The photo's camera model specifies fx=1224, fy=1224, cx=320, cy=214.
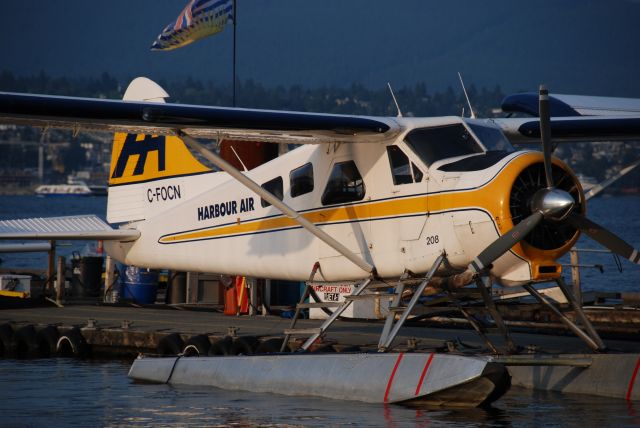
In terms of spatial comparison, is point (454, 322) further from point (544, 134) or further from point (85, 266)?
point (85, 266)

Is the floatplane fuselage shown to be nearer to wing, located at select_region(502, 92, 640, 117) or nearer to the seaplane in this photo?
the seaplane

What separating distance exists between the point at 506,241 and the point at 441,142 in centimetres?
160

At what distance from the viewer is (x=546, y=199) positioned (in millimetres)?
11359

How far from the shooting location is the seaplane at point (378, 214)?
11.7 m

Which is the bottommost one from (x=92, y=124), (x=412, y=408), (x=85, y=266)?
(x=412, y=408)

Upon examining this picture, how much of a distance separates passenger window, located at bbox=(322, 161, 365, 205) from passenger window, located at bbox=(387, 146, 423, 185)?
518mm

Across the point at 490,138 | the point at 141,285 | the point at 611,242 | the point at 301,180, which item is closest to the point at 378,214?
the point at 301,180

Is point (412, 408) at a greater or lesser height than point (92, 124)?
lesser

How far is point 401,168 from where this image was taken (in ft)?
42.2

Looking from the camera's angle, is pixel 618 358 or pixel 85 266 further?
pixel 85 266

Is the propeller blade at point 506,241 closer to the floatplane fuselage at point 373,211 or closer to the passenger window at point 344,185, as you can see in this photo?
the floatplane fuselage at point 373,211

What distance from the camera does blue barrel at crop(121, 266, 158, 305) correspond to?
2230 centimetres

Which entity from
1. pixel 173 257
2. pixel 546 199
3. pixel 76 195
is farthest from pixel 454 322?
pixel 76 195

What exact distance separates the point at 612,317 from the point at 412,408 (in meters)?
7.67
